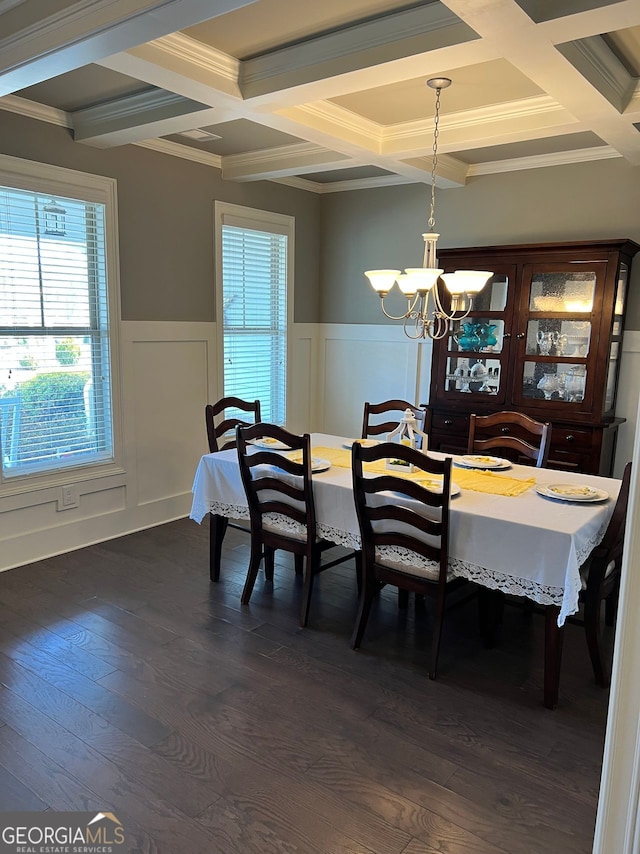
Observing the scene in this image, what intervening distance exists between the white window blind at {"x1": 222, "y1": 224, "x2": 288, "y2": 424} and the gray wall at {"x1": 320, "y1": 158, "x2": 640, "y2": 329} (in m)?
0.55

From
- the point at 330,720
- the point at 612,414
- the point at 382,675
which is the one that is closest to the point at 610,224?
the point at 612,414

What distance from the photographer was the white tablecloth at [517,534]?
7.79 ft

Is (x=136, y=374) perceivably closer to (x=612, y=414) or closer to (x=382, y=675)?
(x=382, y=675)

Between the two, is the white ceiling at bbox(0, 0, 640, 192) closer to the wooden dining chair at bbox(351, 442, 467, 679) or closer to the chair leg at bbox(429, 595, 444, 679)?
the wooden dining chair at bbox(351, 442, 467, 679)

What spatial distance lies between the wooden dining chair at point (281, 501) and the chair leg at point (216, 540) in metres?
0.33

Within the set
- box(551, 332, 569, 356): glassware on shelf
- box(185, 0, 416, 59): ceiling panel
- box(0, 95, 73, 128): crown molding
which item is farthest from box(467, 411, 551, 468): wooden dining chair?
box(0, 95, 73, 128): crown molding

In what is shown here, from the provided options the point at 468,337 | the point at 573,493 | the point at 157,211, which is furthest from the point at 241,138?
the point at 573,493

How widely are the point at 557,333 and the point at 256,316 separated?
2.41 meters

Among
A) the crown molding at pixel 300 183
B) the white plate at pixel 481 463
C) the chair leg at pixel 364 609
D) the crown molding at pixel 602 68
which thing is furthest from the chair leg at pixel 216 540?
the crown molding at pixel 300 183

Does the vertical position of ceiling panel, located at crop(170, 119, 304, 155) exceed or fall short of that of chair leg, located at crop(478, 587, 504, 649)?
it exceeds it

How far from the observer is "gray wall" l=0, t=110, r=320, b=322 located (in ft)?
12.3

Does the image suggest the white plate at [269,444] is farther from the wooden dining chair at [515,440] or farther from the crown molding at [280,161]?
the crown molding at [280,161]

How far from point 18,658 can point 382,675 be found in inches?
64.2

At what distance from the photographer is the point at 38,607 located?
3.27 m
